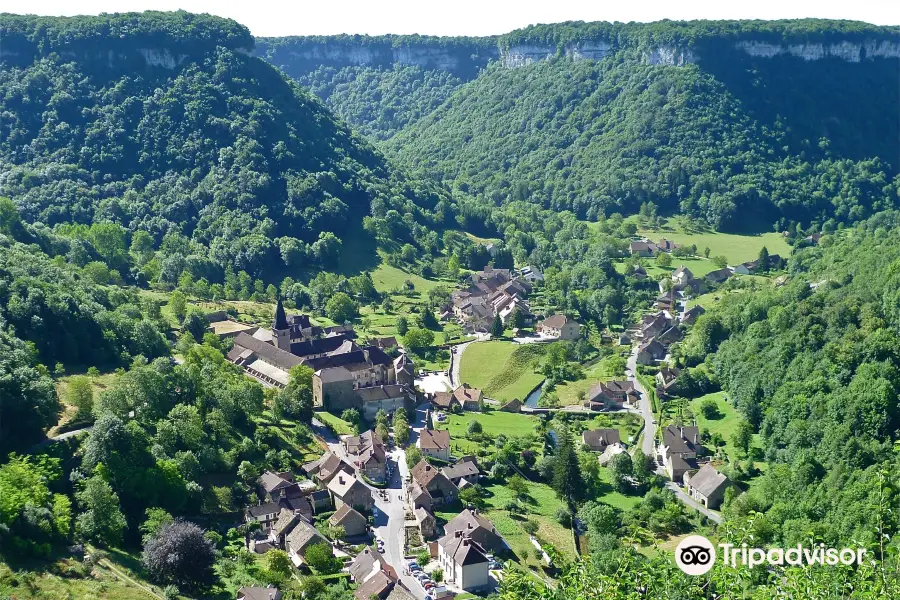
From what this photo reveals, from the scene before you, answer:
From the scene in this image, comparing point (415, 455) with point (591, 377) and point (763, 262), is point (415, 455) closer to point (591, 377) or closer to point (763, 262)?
point (591, 377)

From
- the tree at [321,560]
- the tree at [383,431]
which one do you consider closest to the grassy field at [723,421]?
the tree at [383,431]

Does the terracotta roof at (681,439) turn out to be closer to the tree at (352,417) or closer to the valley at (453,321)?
the valley at (453,321)

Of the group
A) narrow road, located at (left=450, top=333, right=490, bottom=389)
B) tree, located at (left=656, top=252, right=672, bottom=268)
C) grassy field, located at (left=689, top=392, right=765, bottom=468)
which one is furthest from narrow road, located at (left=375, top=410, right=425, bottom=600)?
tree, located at (left=656, top=252, right=672, bottom=268)

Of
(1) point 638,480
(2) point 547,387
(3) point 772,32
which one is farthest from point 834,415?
(3) point 772,32

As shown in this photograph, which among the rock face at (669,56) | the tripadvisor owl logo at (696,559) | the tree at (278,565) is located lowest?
the tree at (278,565)

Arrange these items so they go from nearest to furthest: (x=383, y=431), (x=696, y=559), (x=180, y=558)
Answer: (x=696, y=559)
(x=180, y=558)
(x=383, y=431)

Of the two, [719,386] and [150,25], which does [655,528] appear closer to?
[719,386]

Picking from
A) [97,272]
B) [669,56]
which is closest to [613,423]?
[97,272]
